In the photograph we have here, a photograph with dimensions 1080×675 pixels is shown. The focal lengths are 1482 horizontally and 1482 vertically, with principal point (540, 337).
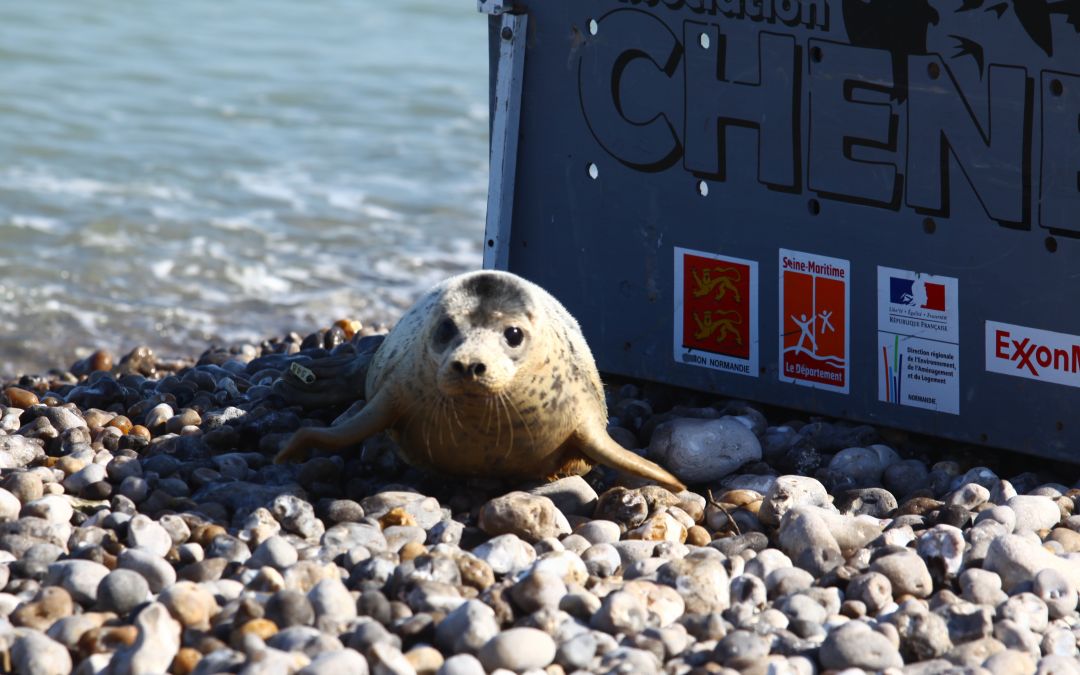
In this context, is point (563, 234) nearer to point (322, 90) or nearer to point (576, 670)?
point (576, 670)

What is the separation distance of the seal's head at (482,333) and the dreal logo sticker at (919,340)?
134cm

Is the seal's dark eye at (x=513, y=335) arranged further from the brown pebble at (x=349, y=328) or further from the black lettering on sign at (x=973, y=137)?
the brown pebble at (x=349, y=328)

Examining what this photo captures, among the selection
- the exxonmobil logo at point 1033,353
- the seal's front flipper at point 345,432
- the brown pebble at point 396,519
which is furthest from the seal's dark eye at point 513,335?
the exxonmobil logo at point 1033,353

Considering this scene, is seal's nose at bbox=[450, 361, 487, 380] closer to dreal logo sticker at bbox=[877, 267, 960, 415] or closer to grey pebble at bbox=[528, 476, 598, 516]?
grey pebble at bbox=[528, 476, 598, 516]

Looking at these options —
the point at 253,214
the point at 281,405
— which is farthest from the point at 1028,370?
the point at 253,214

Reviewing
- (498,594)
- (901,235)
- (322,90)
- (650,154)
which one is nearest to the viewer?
(498,594)

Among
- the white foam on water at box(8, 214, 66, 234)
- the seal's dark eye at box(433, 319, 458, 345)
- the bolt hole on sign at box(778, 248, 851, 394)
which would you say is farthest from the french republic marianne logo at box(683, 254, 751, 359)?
the white foam on water at box(8, 214, 66, 234)

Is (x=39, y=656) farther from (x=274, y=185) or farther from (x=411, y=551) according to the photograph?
(x=274, y=185)

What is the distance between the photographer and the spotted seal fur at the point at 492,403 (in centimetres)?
450

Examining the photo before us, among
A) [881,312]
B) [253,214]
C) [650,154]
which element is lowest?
[253,214]

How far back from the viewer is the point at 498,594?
3.70m

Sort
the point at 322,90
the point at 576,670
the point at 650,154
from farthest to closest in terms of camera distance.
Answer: the point at 322,90 < the point at 650,154 < the point at 576,670

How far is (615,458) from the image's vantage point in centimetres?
467

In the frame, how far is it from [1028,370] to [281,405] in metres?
2.64
